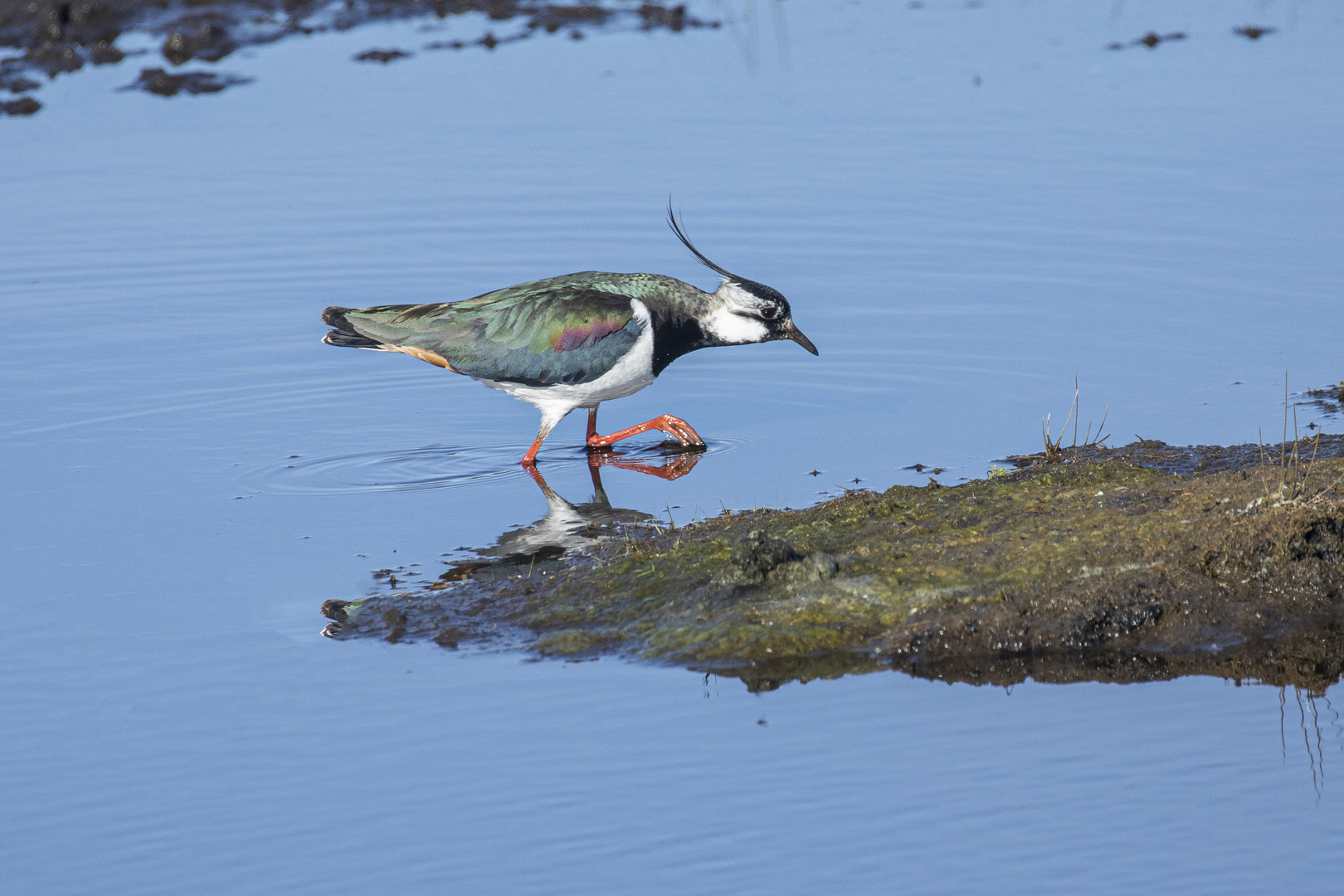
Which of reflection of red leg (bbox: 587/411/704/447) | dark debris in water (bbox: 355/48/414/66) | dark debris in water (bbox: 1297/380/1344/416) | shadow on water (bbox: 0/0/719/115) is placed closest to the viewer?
dark debris in water (bbox: 1297/380/1344/416)

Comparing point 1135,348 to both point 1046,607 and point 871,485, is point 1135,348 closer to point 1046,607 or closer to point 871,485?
point 871,485

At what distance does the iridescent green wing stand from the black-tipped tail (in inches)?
1.6

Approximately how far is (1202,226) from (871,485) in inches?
213

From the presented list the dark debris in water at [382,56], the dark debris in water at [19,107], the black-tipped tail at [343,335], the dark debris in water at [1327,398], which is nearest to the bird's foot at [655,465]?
the black-tipped tail at [343,335]

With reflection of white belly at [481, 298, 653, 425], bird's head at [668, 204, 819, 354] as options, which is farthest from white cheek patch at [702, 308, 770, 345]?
reflection of white belly at [481, 298, 653, 425]

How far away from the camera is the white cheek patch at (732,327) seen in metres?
10.0

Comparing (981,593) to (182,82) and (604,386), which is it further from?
(182,82)

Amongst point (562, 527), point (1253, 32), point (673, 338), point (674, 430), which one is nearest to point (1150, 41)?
point (1253, 32)

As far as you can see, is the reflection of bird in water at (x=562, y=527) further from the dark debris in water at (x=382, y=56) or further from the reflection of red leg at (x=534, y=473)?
the dark debris in water at (x=382, y=56)

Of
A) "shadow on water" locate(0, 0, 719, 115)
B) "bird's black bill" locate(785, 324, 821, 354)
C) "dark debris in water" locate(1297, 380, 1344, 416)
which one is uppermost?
"shadow on water" locate(0, 0, 719, 115)

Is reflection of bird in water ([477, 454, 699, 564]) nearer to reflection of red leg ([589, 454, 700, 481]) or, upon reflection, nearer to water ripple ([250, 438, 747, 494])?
reflection of red leg ([589, 454, 700, 481])

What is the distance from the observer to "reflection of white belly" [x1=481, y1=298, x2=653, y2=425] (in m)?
9.62

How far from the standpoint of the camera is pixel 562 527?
28.1 feet

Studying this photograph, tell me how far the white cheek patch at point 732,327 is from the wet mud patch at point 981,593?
2.66 metres
